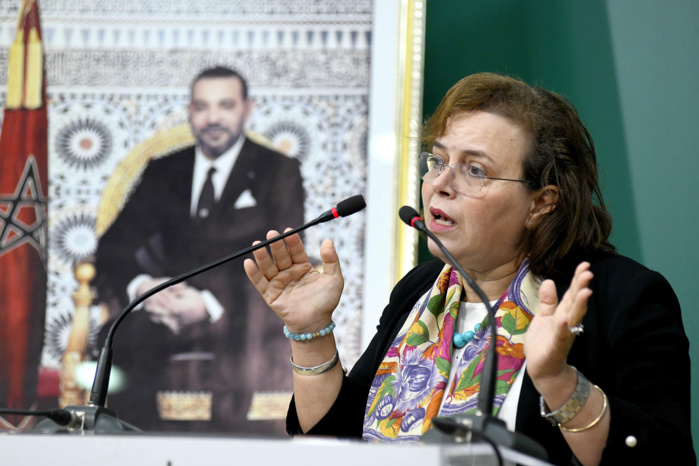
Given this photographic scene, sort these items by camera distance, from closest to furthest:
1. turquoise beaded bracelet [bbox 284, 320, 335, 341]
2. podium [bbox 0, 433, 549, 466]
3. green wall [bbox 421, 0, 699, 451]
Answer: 1. podium [bbox 0, 433, 549, 466]
2. turquoise beaded bracelet [bbox 284, 320, 335, 341]
3. green wall [bbox 421, 0, 699, 451]

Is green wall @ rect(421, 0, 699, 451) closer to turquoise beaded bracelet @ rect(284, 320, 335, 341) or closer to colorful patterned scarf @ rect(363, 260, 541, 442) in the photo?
colorful patterned scarf @ rect(363, 260, 541, 442)

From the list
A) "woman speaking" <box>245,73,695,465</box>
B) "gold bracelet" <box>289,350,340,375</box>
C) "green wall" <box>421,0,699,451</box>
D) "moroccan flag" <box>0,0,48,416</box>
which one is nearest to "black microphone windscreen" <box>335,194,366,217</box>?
"woman speaking" <box>245,73,695,465</box>

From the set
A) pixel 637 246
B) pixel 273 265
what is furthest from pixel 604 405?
pixel 637 246

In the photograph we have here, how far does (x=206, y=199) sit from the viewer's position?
224cm

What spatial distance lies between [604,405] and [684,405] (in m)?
0.20

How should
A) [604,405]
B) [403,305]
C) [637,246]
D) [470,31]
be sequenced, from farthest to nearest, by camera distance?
1. [470,31]
2. [637,246]
3. [403,305]
4. [604,405]

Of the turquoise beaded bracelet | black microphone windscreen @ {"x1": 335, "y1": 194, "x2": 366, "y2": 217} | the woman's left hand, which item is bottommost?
the turquoise beaded bracelet

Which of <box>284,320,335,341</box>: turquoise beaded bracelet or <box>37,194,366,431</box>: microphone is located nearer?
<box>37,194,366,431</box>: microphone

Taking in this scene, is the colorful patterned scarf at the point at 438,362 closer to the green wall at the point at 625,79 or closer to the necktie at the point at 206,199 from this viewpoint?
the green wall at the point at 625,79

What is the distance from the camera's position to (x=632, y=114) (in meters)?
2.11

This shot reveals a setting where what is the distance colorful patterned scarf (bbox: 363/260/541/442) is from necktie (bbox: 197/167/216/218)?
0.81m

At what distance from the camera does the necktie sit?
2.23 metres

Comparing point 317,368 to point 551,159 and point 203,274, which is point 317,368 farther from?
point 203,274

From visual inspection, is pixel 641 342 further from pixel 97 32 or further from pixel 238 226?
pixel 97 32
